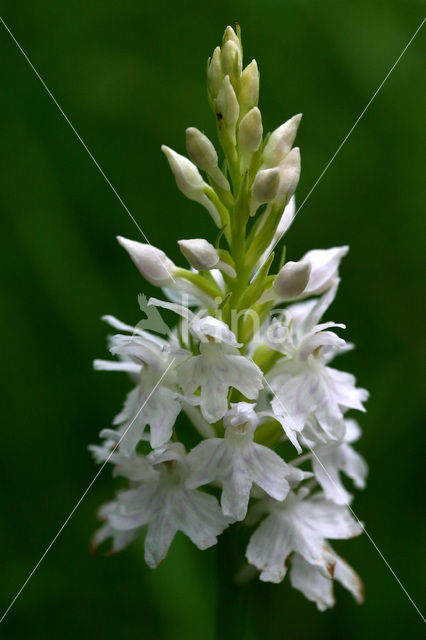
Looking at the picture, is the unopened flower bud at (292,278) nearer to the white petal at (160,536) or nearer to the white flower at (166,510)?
the white flower at (166,510)

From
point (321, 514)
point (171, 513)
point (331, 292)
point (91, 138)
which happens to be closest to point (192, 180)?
point (331, 292)

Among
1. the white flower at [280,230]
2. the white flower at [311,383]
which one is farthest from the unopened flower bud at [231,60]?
the white flower at [311,383]

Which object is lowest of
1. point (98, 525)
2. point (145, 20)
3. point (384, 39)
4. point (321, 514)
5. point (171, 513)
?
point (98, 525)

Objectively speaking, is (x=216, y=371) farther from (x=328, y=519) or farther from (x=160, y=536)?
(x=328, y=519)

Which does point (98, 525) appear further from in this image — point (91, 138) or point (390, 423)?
point (91, 138)

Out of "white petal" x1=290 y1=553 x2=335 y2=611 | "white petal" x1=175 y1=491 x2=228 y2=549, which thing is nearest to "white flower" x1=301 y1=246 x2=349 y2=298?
"white petal" x1=175 y1=491 x2=228 y2=549

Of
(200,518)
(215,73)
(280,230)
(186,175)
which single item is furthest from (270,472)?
(215,73)
